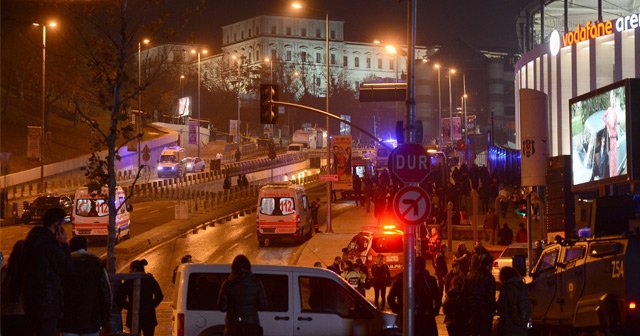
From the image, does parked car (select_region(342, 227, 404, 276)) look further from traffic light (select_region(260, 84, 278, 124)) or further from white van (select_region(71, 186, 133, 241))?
white van (select_region(71, 186, 133, 241))

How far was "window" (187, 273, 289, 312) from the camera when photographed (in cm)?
1166

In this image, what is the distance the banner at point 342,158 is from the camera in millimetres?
38250

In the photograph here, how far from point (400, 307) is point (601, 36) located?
41.6 m

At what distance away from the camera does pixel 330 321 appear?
11.9 meters

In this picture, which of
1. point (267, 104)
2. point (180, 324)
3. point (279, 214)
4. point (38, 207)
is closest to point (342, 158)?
point (279, 214)

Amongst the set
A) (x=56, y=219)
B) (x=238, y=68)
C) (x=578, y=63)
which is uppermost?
(x=238, y=68)

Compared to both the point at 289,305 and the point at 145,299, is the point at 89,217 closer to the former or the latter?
the point at 145,299

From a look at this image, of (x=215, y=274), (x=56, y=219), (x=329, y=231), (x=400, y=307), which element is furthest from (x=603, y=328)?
(x=329, y=231)

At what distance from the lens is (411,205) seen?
41.2 ft

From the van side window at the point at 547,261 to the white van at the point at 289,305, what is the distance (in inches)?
107

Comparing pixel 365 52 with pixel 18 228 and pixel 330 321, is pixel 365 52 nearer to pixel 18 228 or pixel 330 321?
pixel 18 228

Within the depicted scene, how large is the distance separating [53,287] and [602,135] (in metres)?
14.9

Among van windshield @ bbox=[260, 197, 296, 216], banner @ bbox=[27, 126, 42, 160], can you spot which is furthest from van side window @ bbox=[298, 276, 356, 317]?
banner @ bbox=[27, 126, 42, 160]

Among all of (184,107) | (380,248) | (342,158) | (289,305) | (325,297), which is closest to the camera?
(289,305)
